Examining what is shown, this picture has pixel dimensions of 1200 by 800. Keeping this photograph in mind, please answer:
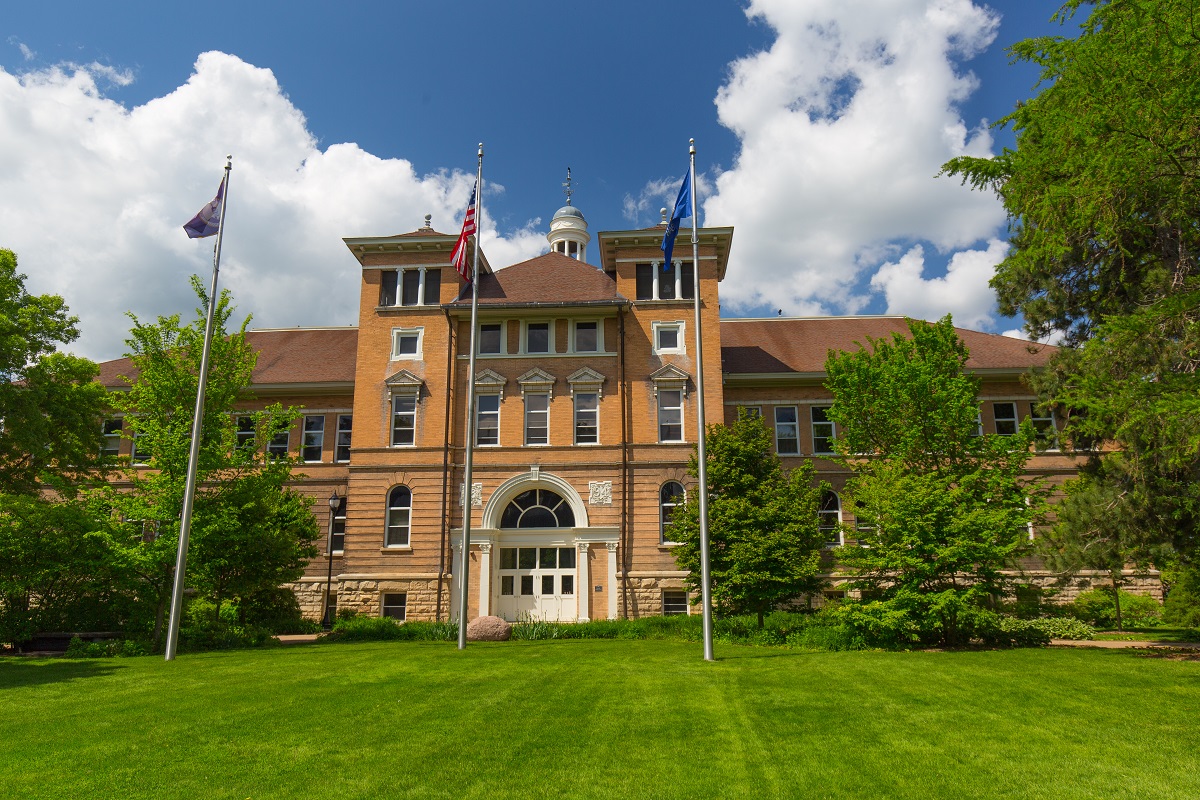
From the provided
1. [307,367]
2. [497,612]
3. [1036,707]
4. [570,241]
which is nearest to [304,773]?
[1036,707]

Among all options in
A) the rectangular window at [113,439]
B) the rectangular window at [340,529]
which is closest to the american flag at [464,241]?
the rectangular window at [340,529]

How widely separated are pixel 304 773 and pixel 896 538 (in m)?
15.5

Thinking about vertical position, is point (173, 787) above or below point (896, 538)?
below

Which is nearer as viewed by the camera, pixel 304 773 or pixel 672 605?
pixel 304 773

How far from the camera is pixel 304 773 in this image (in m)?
8.80

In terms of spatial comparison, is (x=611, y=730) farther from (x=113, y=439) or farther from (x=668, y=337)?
(x=113, y=439)

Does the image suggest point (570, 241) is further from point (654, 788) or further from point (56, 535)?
point (654, 788)

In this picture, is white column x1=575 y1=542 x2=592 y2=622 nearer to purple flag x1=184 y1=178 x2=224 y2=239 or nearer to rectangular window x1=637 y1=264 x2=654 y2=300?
rectangular window x1=637 y1=264 x2=654 y2=300

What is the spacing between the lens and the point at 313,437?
35156mm

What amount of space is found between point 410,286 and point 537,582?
1315 centimetres

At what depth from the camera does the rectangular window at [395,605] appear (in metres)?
30.7

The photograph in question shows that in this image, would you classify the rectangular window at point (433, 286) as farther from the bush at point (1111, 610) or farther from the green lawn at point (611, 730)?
the bush at point (1111, 610)

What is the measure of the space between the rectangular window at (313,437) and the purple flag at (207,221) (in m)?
15.0

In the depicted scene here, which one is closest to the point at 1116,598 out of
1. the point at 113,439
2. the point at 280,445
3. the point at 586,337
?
the point at 586,337
